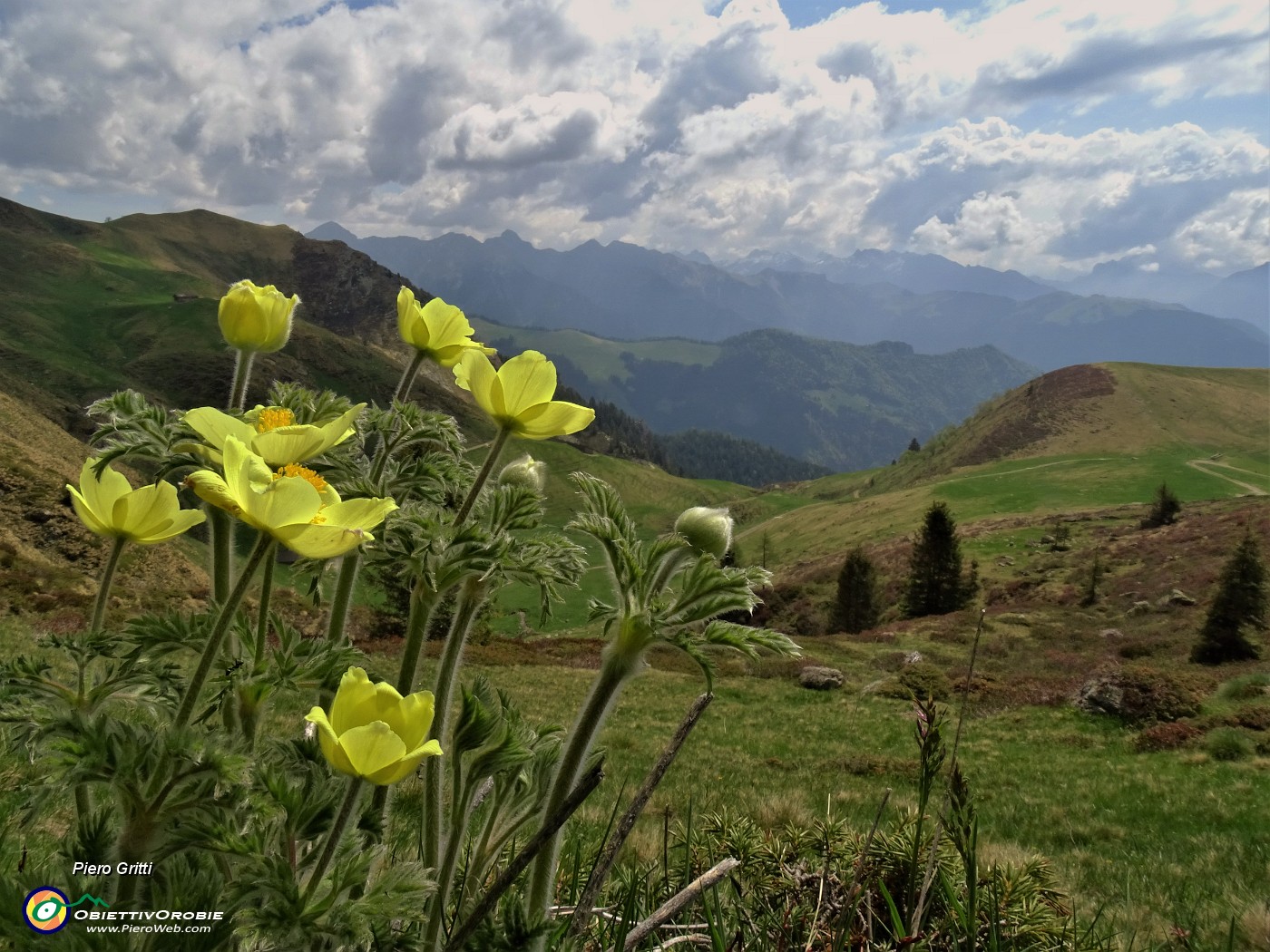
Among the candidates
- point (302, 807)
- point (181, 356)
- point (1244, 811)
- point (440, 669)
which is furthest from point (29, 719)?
point (181, 356)

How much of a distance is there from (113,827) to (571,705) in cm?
1798

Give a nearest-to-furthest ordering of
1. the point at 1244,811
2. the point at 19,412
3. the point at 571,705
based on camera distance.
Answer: the point at 1244,811 → the point at 571,705 → the point at 19,412

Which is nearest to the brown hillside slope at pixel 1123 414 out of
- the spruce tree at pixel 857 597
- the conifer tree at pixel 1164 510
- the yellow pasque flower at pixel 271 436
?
the conifer tree at pixel 1164 510

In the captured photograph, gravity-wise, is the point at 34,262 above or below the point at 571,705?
above

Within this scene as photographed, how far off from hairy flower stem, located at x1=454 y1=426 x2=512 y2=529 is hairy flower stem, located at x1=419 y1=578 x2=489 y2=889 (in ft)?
0.53

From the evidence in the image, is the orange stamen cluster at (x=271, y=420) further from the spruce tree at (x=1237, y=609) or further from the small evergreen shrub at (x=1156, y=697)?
the spruce tree at (x=1237, y=609)

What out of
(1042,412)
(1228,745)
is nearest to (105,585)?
(1228,745)

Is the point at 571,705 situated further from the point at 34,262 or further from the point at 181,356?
the point at 34,262

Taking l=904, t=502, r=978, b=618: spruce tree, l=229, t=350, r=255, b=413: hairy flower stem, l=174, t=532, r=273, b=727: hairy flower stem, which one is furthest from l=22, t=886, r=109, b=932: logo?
l=904, t=502, r=978, b=618: spruce tree

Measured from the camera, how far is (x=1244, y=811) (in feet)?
33.6

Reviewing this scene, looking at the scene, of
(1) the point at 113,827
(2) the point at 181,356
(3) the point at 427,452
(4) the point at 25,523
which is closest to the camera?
(1) the point at 113,827

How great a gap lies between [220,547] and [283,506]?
1.81ft

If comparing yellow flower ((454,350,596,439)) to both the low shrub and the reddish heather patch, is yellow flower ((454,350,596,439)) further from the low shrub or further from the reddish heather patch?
the reddish heather patch

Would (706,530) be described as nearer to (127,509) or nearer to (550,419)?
(550,419)
